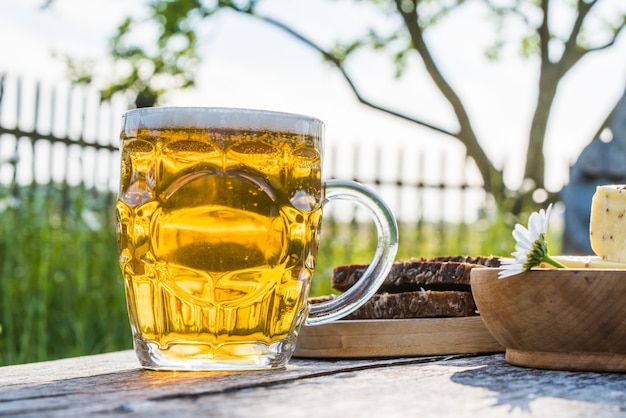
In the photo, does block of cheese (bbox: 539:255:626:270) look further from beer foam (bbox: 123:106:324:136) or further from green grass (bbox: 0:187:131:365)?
green grass (bbox: 0:187:131:365)

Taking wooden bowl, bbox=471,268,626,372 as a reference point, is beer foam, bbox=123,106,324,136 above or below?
above

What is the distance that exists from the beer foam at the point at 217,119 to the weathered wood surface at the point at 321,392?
365 mm

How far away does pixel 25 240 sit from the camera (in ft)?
17.8

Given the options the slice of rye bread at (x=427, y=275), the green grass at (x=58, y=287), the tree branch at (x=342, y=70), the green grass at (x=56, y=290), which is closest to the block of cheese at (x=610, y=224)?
the slice of rye bread at (x=427, y=275)

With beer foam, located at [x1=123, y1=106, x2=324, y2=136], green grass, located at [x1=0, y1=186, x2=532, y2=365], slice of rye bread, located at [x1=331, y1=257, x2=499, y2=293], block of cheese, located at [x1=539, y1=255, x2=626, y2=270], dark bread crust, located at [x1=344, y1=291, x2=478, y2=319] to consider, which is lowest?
green grass, located at [x1=0, y1=186, x2=532, y2=365]

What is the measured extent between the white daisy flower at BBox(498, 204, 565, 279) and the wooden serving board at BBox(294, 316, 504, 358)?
0.87ft

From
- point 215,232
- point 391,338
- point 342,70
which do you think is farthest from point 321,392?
point 342,70

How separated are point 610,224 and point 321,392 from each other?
29.6 inches

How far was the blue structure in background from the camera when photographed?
746cm

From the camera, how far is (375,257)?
147 centimetres

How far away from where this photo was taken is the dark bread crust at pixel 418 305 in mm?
1692

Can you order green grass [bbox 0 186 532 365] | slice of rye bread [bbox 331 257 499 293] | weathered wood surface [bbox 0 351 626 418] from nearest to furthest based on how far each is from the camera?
weathered wood surface [bbox 0 351 626 418] → slice of rye bread [bbox 331 257 499 293] → green grass [bbox 0 186 532 365]

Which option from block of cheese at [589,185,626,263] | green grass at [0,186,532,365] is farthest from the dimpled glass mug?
green grass at [0,186,532,365]

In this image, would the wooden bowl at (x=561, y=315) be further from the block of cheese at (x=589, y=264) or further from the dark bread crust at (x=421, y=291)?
the dark bread crust at (x=421, y=291)
